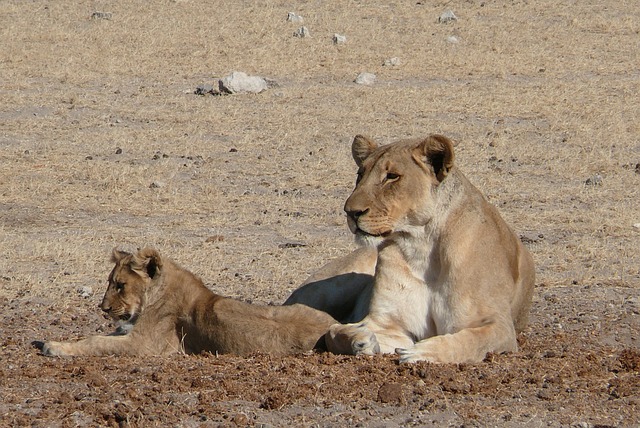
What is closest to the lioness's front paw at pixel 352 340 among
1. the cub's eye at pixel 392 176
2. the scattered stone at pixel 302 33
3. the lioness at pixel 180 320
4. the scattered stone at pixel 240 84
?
the lioness at pixel 180 320

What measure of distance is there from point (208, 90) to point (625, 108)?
580 centimetres

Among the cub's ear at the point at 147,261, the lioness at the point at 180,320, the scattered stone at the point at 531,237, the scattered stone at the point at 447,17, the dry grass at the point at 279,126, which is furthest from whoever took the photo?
the scattered stone at the point at 447,17

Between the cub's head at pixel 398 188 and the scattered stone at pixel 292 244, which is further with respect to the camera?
the scattered stone at pixel 292 244

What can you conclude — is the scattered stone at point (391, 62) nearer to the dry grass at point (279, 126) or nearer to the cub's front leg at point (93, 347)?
the dry grass at point (279, 126)

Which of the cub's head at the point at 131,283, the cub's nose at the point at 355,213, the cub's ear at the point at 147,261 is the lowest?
the cub's head at the point at 131,283

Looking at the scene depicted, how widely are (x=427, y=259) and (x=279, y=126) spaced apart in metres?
9.21

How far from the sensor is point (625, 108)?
56.3 ft

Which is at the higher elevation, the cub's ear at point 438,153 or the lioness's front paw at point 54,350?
the cub's ear at point 438,153

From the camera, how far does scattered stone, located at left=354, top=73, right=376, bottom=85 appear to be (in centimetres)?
1878

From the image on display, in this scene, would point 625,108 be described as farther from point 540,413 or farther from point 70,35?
point 540,413

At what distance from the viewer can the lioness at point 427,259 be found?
656 cm

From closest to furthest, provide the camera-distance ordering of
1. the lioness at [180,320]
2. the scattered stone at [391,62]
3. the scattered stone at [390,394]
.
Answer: the scattered stone at [390,394] < the lioness at [180,320] < the scattered stone at [391,62]

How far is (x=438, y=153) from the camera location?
6.75 meters

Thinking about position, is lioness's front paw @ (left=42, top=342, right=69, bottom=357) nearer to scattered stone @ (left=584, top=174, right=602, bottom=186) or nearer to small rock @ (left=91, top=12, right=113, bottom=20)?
scattered stone @ (left=584, top=174, right=602, bottom=186)
